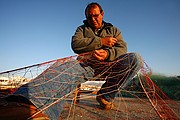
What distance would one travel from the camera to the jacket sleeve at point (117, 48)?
1591 millimetres

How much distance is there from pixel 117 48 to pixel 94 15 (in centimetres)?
45

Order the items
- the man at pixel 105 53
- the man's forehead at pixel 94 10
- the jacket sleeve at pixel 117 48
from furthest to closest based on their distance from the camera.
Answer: the man's forehead at pixel 94 10 < the jacket sleeve at pixel 117 48 < the man at pixel 105 53

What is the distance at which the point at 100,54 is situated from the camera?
5.01 ft

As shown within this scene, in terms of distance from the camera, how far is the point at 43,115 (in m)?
0.84

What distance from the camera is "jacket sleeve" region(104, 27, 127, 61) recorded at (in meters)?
1.59

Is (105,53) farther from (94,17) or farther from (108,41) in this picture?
(94,17)

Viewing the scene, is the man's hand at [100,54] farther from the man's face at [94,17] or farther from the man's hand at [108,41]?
the man's face at [94,17]

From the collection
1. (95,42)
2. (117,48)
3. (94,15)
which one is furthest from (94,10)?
(117,48)

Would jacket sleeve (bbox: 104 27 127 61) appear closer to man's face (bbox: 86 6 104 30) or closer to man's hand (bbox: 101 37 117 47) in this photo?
man's hand (bbox: 101 37 117 47)

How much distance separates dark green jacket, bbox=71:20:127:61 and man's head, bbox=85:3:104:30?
7cm

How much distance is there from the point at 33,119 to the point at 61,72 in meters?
0.53

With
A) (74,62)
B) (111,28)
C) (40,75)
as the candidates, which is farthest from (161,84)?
(40,75)

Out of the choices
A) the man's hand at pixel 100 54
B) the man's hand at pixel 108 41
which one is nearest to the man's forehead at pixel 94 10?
the man's hand at pixel 108 41

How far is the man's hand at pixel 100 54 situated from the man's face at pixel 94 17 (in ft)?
1.45
